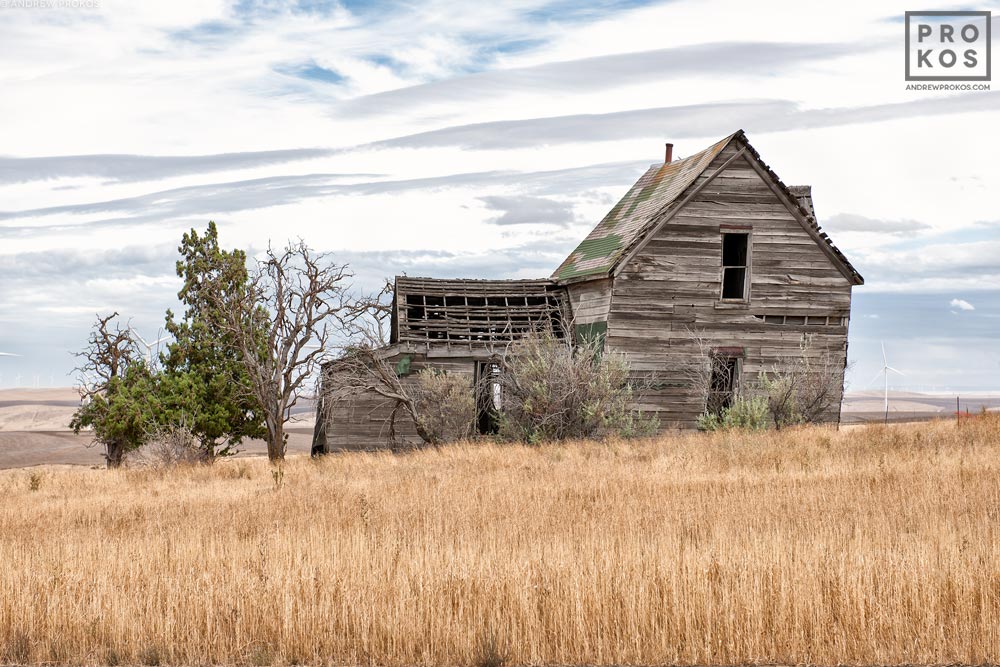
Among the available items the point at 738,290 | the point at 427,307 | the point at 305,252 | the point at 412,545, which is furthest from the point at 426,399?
the point at 412,545

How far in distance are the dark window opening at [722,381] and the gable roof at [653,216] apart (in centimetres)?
393

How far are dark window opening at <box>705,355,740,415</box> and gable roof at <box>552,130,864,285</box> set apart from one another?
12.9ft

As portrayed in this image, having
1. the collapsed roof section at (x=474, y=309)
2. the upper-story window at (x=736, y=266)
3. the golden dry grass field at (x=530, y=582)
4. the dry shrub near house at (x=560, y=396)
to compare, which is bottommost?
the golden dry grass field at (x=530, y=582)

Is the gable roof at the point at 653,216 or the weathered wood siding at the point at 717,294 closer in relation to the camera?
the weathered wood siding at the point at 717,294

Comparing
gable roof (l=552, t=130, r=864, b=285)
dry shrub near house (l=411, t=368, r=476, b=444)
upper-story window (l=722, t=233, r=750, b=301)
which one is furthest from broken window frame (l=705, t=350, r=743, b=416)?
dry shrub near house (l=411, t=368, r=476, b=444)

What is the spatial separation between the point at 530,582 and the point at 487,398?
1895 centimetres

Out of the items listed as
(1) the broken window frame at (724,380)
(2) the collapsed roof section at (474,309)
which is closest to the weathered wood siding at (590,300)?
(2) the collapsed roof section at (474,309)

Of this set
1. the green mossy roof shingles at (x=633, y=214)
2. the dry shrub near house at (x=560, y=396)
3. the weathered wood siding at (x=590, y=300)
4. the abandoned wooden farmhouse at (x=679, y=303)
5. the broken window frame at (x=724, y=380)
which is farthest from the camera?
the green mossy roof shingles at (x=633, y=214)

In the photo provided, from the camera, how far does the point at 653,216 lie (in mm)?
27922

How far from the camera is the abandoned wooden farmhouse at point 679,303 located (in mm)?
Result: 27125

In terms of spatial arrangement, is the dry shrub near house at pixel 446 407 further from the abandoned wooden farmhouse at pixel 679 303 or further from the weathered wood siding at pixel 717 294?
the weathered wood siding at pixel 717 294

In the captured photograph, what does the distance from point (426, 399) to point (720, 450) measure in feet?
29.4

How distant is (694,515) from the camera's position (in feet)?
41.1

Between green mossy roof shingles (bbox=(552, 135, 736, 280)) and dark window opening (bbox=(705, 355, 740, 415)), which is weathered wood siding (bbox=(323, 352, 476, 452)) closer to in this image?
green mossy roof shingles (bbox=(552, 135, 736, 280))
